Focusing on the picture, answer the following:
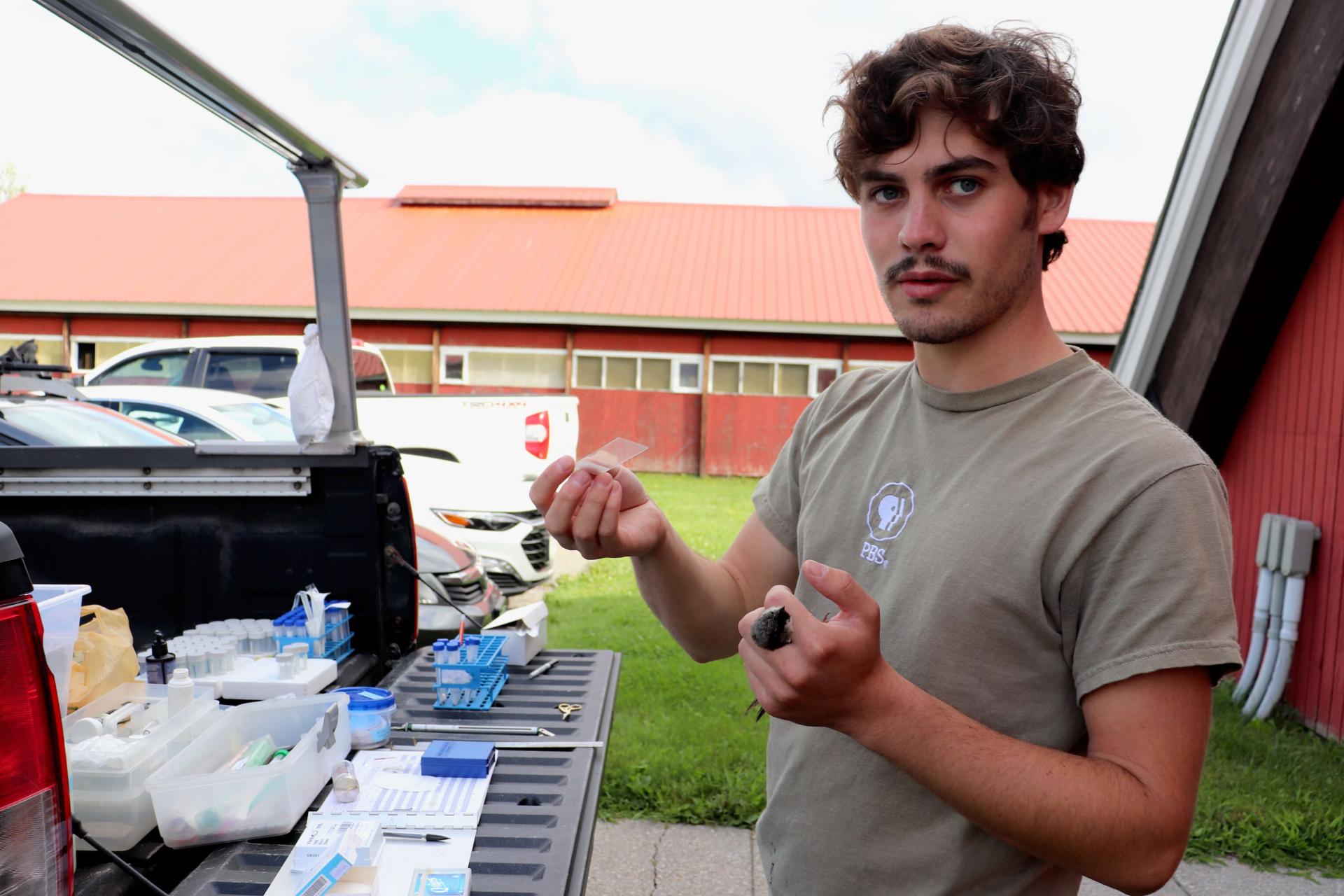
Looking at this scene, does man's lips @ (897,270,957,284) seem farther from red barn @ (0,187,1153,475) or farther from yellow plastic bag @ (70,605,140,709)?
red barn @ (0,187,1153,475)

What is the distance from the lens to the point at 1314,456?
18.9ft

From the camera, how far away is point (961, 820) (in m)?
1.49

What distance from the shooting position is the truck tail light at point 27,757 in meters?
1.25

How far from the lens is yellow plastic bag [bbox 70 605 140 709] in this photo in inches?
86.7

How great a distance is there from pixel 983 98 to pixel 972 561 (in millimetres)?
790

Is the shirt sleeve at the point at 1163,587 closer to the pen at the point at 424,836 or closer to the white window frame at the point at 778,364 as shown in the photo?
the pen at the point at 424,836

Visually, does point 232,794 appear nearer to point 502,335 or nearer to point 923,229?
point 923,229

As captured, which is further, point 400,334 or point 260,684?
point 400,334

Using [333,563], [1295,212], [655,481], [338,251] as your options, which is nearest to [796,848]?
[333,563]

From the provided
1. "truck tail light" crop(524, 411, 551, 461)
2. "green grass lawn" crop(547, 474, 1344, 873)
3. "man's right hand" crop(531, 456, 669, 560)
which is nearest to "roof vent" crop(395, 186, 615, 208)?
"truck tail light" crop(524, 411, 551, 461)

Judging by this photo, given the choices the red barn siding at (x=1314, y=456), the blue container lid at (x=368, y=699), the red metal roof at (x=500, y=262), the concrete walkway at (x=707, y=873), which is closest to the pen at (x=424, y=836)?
the blue container lid at (x=368, y=699)

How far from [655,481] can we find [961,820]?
55.1 ft

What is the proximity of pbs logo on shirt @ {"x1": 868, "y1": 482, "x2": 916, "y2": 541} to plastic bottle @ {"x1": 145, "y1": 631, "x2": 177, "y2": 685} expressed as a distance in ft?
6.12

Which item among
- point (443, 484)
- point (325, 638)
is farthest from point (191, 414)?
point (325, 638)
